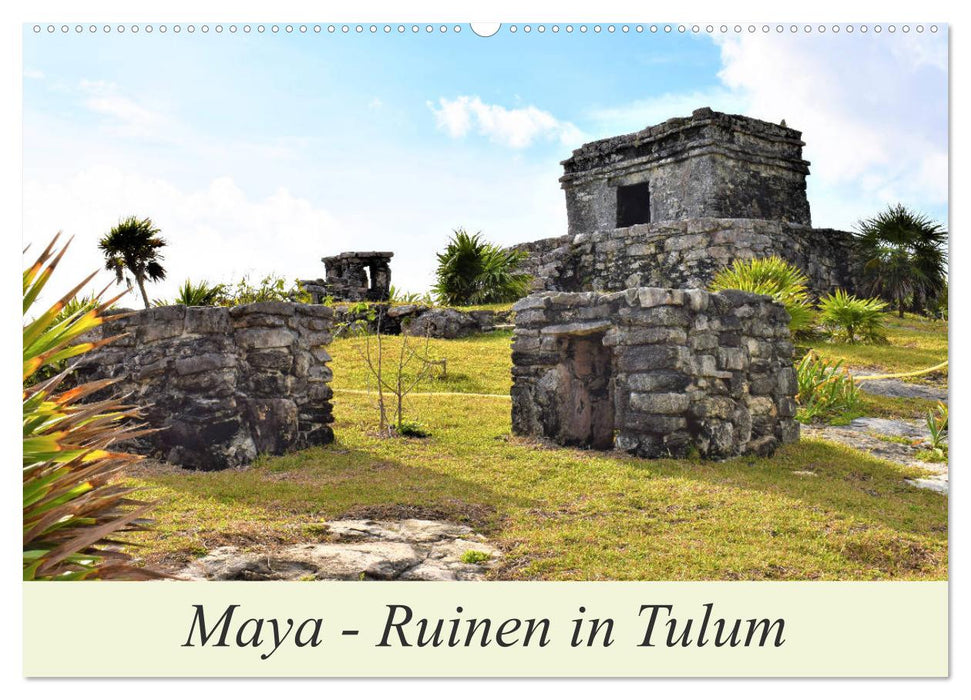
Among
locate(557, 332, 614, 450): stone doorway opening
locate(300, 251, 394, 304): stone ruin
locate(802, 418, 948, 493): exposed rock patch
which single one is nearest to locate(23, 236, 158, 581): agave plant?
locate(557, 332, 614, 450): stone doorway opening

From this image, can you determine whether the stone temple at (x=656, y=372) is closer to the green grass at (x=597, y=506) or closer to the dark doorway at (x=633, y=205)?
the green grass at (x=597, y=506)

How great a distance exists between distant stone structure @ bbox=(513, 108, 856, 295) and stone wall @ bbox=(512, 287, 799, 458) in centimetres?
601

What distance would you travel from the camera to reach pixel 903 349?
11422mm

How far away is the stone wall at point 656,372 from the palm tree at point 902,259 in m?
4.16

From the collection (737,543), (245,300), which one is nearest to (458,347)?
(245,300)

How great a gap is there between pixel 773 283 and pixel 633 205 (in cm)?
609

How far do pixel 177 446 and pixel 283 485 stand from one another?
148cm

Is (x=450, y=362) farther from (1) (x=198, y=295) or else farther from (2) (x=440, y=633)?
(2) (x=440, y=633)

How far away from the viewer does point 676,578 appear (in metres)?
4.05

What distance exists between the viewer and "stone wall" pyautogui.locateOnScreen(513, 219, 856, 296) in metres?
13.8

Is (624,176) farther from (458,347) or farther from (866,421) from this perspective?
(866,421)

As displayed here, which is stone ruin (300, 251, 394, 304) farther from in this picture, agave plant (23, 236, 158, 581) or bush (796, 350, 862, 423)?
agave plant (23, 236, 158, 581)

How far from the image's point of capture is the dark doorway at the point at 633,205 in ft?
56.5

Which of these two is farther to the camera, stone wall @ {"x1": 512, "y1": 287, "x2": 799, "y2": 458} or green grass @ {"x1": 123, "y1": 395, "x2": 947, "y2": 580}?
stone wall @ {"x1": 512, "y1": 287, "x2": 799, "y2": 458}
